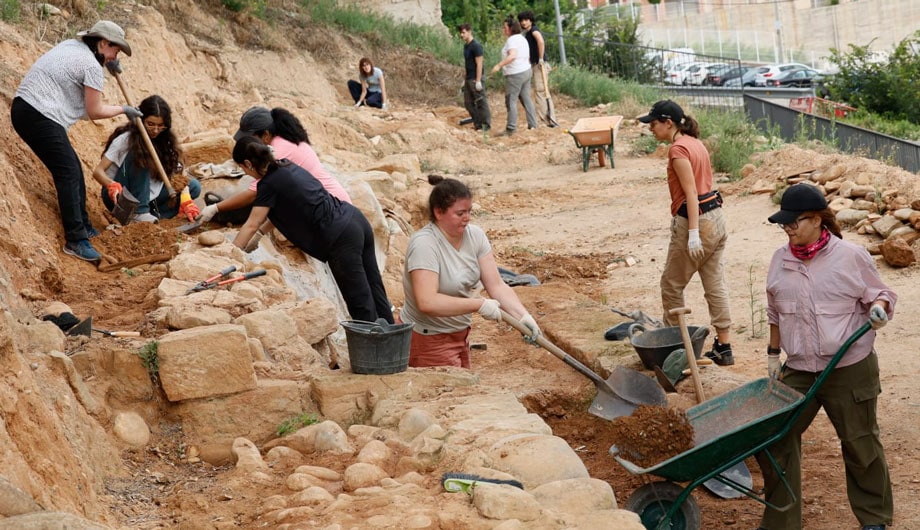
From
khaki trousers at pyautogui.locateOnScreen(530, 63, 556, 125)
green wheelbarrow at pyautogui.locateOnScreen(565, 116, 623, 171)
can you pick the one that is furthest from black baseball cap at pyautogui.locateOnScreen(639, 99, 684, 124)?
khaki trousers at pyautogui.locateOnScreen(530, 63, 556, 125)

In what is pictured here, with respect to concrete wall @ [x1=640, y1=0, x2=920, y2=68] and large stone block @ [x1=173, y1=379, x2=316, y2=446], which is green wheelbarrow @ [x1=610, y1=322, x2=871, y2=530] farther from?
concrete wall @ [x1=640, y1=0, x2=920, y2=68]

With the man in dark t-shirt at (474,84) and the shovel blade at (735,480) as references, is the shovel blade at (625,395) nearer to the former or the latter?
the shovel blade at (735,480)

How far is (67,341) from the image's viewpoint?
511 cm

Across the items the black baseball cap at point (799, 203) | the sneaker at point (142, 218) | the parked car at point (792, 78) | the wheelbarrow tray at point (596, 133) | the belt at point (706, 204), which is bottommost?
the parked car at point (792, 78)

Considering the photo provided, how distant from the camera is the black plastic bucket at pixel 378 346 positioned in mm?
4902

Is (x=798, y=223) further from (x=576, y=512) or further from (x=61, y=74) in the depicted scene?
(x=61, y=74)

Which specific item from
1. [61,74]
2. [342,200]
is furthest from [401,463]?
[61,74]

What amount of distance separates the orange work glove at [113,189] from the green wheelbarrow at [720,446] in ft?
14.5

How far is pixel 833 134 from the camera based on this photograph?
13805mm

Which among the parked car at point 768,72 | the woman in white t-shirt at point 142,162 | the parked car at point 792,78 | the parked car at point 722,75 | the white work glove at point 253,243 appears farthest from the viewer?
the parked car at point 768,72

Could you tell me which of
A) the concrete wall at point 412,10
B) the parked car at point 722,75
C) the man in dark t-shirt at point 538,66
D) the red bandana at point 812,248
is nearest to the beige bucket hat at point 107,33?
the red bandana at point 812,248

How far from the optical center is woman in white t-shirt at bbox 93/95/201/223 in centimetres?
724

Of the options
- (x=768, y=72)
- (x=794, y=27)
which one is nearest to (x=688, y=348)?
(x=768, y=72)

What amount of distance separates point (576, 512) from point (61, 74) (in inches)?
187
